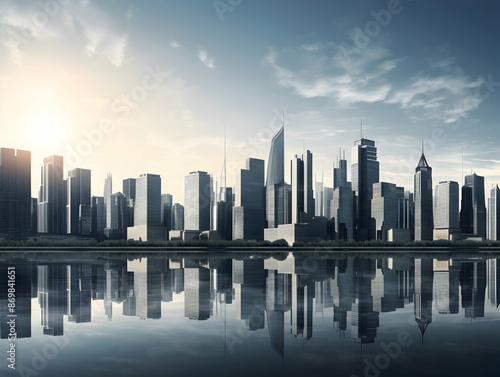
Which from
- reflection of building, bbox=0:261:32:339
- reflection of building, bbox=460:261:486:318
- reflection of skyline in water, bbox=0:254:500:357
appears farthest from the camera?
reflection of building, bbox=460:261:486:318

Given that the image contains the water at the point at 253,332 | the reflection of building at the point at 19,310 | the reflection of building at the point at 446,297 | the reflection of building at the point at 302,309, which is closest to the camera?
the water at the point at 253,332

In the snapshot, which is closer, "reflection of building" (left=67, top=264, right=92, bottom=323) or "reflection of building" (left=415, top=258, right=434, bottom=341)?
"reflection of building" (left=415, top=258, right=434, bottom=341)

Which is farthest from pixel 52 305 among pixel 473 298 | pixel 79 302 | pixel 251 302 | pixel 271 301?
pixel 473 298

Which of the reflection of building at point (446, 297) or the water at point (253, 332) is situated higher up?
the water at point (253, 332)

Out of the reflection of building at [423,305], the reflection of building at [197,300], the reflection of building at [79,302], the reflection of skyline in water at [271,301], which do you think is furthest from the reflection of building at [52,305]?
the reflection of building at [423,305]

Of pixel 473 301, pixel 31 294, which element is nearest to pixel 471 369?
pixel 473 301

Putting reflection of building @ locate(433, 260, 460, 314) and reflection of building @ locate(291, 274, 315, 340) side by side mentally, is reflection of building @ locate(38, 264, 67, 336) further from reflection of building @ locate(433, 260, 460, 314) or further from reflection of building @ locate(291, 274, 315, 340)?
reflection of building @ locate(433, 260, 460, 314)

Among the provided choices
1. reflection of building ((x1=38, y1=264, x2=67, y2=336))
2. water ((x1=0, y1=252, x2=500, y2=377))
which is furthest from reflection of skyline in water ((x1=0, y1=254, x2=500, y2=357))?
water ((x1=0, y1=252, x2=500, y2=377))

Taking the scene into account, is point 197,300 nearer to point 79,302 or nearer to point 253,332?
point 79,302

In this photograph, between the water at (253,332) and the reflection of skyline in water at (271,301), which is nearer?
the water at (253,332)

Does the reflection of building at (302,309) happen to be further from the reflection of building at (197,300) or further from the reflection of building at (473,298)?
the reflection of building at (473,298)

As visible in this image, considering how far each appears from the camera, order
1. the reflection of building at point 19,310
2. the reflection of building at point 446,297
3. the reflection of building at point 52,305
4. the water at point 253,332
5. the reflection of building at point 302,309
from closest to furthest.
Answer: the water at point 253,332
the reflection of building at point 19,310
the reflection of building at point 302,309
the reflection of building at point 52,305
the reflection of building at point 446,297

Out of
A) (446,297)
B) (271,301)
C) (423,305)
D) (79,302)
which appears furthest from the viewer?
(446,297)

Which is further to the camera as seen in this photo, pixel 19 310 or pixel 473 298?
pixel 473 298
